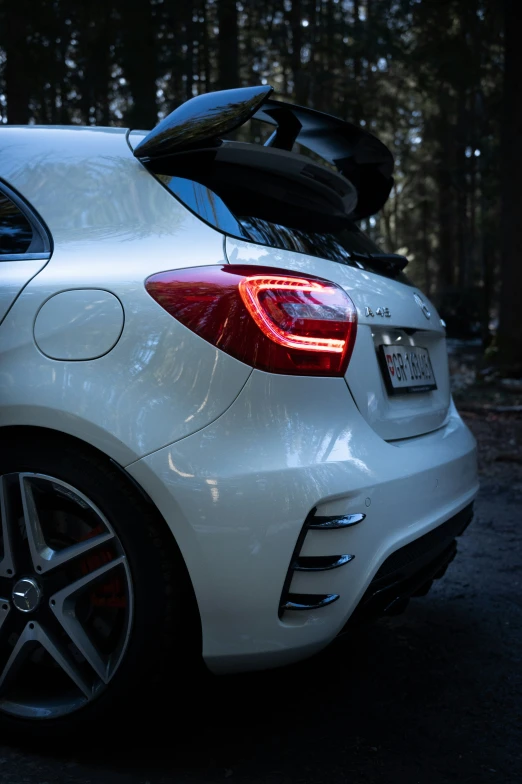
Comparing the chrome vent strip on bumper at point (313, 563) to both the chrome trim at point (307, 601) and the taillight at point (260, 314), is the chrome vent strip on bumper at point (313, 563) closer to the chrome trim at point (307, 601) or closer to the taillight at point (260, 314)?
the chrome trim at point (307, 601)

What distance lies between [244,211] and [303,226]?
0.80 ft

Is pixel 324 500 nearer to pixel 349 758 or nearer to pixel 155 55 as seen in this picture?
pixel 349 758

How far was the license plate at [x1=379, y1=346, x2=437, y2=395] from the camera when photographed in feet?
8.01

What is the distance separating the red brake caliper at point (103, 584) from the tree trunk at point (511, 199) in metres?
9.88

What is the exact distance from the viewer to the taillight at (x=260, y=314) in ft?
6.91

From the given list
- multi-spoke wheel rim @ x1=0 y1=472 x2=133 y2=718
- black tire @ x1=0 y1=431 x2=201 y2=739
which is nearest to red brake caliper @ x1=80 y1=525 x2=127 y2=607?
multi-spoke wheel rim @ x1=0 y1=472 x2=133 y2=718

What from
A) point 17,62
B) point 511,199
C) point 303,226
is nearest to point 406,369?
point 303,226

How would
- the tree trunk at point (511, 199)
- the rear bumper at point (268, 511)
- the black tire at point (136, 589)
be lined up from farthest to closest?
the tree trunk at point (511, 199) → the black tire at point (136, 589) → the rear bumper at point (268, 511)

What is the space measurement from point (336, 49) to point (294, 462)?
1539 centimetres

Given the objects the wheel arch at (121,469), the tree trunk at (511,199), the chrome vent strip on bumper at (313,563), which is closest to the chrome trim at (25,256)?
the wheel arch at (121,469)

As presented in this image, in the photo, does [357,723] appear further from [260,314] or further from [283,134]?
[283,134]

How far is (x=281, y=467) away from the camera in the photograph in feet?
6.71

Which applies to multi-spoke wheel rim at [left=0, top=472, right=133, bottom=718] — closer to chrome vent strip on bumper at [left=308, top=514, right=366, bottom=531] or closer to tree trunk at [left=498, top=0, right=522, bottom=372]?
chrome vent strip on bumper at [left=308, top=514, right=366, bottom=531]

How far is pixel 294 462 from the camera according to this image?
2.06 meters
